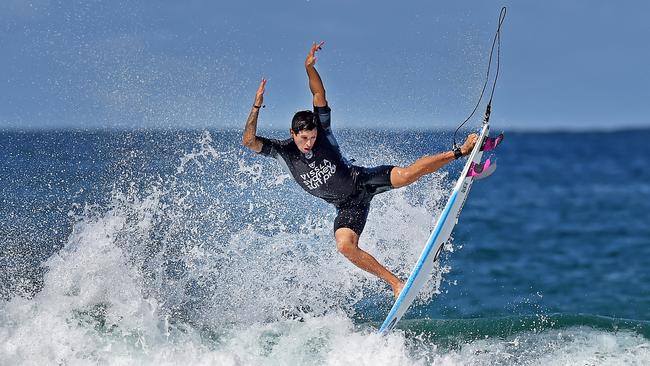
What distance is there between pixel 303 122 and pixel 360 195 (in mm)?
936

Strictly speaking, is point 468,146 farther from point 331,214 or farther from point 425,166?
point 331,214

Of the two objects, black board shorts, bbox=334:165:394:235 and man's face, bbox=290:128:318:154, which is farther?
black board shorts, bbox=334:165:394:235

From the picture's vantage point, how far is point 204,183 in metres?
11.8

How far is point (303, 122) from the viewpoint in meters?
8.42

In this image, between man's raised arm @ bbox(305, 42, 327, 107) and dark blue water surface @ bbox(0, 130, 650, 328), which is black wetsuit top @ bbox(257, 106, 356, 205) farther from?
dark blue water surface @ bbox(0, 130, 650, 328)

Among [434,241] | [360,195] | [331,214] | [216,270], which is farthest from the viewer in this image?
[331,214]

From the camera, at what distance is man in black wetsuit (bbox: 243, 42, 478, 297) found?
8453 mm

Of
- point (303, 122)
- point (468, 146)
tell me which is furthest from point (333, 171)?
point (468, 146)

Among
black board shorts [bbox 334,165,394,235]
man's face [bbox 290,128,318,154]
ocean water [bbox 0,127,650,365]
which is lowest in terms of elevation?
ocean water [bbox 0,127,650,365]

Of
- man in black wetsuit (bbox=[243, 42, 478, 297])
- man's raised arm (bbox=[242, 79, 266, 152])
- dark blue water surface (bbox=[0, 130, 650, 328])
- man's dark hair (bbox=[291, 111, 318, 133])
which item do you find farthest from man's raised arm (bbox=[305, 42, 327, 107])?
dark blue water surface (bbox=[0, 130, 650, 328])

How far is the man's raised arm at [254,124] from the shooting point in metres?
8.06

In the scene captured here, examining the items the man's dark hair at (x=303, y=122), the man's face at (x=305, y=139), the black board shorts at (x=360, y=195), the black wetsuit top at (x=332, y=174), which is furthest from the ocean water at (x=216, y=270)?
the man's dark hair at (x=303, y=122)

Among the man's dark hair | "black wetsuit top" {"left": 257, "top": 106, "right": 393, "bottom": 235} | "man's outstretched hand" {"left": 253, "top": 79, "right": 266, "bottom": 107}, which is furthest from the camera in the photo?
"black wetsuit top" {"left": 257, "top": 106, "right": 393, "bottom": 235}

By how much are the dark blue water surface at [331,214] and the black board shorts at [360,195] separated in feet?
6.72
